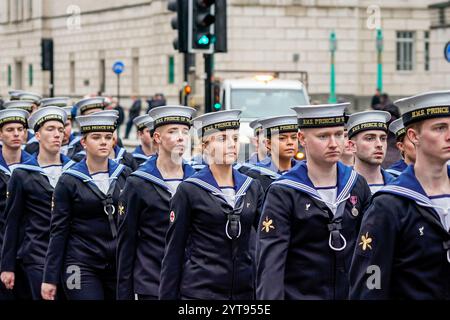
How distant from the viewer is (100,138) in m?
11.3

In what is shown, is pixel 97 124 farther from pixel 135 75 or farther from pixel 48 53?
pixel 135 75

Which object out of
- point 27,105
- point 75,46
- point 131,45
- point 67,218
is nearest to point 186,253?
point 67,218

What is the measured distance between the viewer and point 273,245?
7.75 m

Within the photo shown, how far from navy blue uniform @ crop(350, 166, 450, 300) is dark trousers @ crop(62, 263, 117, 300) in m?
4.27

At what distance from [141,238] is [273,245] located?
2.32 m

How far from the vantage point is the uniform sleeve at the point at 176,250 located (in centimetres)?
874

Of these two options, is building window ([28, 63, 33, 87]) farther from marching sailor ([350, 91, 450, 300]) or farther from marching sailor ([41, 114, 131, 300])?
marching sailor ([350, 91, 450, 300])

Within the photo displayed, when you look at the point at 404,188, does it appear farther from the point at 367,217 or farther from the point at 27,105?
the point at 27,105

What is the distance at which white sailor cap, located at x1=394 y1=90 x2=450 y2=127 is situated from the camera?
6797 mm

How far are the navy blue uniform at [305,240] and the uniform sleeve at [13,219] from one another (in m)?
4.42

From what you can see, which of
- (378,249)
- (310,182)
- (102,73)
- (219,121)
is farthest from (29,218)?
(102,73)

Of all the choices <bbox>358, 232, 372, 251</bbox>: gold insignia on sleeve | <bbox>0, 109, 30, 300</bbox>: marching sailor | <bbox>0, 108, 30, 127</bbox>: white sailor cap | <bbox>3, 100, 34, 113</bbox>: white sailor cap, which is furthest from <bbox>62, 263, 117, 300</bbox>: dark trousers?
<bbox>3, 100, 34, 113</bbox>: white sailor cap

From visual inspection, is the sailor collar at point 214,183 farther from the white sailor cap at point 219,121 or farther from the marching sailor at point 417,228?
the marching sailor at point 417,228

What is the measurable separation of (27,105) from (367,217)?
11.4 meters
